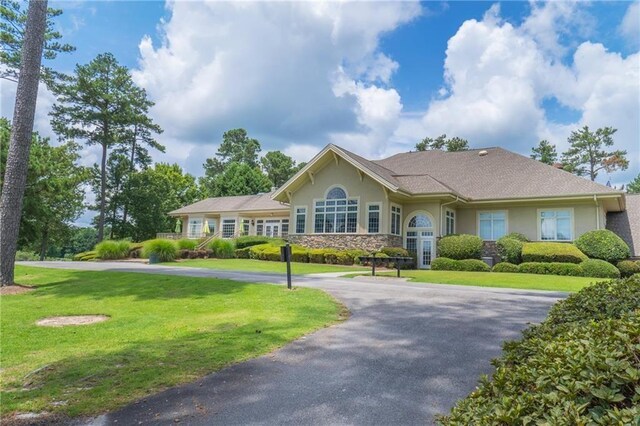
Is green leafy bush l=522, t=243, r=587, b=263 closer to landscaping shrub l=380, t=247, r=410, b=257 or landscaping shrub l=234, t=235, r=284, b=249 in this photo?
landscaping shrub l=380, t=247, r=410, b=257

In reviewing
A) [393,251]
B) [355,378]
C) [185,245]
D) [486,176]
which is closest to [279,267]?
[393,251]

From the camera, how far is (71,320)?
7430 millimetres

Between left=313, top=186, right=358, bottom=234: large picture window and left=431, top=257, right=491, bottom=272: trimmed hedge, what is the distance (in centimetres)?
565

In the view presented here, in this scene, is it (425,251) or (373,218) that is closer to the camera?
(425,251)

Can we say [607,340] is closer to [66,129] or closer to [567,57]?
[567,57]

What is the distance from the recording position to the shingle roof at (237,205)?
34.2 meters

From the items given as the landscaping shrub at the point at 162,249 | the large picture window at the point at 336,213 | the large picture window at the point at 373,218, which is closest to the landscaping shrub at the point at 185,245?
the landscaping shrub at the point at 162,249

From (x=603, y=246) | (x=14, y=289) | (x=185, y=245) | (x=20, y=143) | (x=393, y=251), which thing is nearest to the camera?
(x=14, y=289)

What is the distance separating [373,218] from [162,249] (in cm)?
1271

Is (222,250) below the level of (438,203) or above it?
below

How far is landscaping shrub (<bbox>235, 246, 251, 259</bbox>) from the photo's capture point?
2728 centimetres

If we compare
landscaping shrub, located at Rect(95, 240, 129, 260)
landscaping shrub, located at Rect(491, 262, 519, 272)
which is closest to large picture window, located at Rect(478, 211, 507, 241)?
landscaping shrub, located at Rect(491, 262, 519, 272)

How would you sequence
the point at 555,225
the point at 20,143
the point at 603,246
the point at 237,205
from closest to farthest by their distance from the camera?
the point at 20,143
the point at 603,246
the point at 555,225
the point at 237,205

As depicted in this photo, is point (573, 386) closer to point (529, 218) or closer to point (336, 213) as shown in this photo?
point (336, 213)
